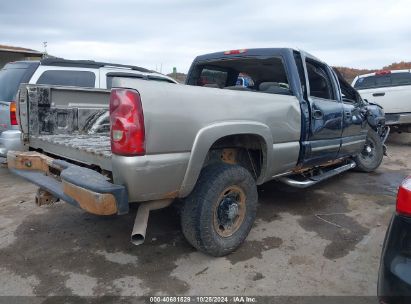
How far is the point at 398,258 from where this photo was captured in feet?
5.98

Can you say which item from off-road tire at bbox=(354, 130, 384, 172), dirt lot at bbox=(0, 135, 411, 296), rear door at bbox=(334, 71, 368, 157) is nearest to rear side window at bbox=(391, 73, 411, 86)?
off-road tire at bbox=(354, 130, 384, 172)

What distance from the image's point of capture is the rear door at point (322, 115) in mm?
4195

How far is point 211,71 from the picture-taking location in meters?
5.21

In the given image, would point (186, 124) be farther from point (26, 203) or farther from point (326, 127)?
point (26, 203)

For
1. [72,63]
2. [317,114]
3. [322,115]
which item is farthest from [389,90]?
[72,63]

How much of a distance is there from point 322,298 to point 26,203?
12.5 feet

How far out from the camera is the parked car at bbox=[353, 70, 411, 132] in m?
8.99

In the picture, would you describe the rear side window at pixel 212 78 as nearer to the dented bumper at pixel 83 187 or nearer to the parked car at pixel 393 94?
the dented bumper at pixel 83 187

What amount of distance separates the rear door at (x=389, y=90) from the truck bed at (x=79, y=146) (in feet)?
24.8

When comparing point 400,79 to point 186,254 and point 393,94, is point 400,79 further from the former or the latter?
point 186,254

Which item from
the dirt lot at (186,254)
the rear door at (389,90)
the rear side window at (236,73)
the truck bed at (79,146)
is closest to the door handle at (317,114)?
the rear side window at (236,73)

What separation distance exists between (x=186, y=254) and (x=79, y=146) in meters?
1.37

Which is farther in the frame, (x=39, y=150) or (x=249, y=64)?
(x=249, y=64)

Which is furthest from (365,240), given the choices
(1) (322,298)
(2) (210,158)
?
(2) (210,158)
